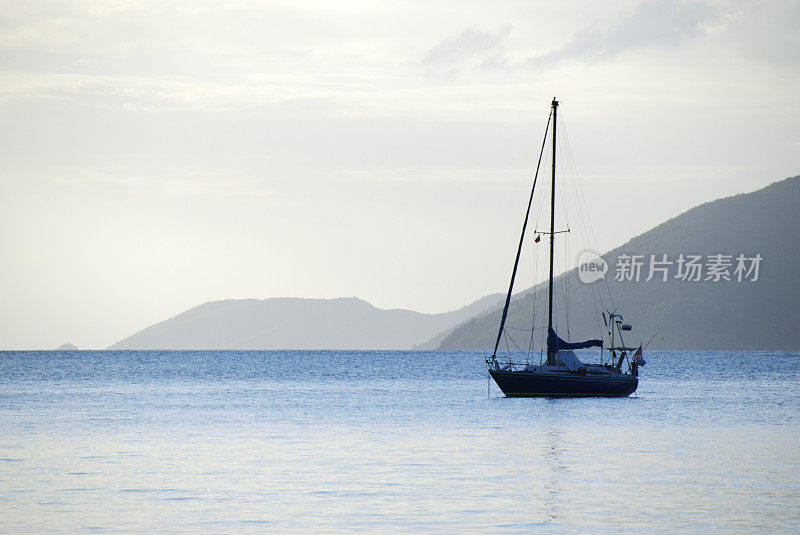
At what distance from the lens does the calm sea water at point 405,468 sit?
23531 mm

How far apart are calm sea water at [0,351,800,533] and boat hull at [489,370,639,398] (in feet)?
3.41

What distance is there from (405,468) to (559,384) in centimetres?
3176

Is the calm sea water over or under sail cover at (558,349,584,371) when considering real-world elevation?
under

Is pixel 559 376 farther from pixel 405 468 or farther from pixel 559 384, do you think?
pixel 405 468

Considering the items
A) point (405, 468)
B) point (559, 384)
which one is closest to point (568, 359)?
point (559, 384)

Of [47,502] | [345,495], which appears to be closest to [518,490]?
[345,495]

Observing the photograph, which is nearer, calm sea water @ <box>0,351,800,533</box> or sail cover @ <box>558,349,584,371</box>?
calm sea water @ <box>0,351,800,533</box>

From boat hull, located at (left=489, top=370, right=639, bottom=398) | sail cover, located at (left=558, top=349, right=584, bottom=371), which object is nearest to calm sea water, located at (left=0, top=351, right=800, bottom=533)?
boat hull, located at (left=489, top=370, right=639, bottom=398)

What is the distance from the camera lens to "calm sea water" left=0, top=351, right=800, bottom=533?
77.2ft

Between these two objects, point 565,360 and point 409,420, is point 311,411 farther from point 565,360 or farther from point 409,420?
point 565,360

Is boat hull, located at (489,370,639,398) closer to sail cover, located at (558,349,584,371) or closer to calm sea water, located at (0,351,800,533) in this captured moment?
sail cover, located at (558,349,584,371)

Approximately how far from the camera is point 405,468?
31.9 meters

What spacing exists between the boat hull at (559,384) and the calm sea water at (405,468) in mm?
1040

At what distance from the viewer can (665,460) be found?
3441 cm
